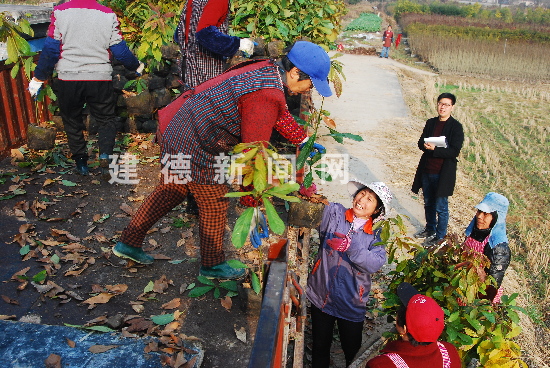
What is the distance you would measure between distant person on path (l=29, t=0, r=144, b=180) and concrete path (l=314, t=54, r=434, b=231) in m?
3.52

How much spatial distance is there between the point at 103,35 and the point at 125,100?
1829mm

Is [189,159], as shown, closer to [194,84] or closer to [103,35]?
[194,84]

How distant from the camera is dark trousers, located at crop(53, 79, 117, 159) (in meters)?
4.61

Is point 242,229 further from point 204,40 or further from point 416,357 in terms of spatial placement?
Answer: point 204,40

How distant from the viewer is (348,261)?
3.16 metres

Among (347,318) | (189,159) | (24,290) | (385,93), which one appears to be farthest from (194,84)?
(385,93)

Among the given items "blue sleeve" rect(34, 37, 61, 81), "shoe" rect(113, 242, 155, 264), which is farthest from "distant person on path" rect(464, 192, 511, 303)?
"blue sleeve" rect(34, 37, 61, 81)

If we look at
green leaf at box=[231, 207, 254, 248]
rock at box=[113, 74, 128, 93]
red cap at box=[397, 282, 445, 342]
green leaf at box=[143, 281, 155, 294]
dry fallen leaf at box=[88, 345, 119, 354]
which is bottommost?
green leaf at box=[143, 281, 155, 294]

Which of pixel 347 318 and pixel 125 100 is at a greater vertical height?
pixel 125 100

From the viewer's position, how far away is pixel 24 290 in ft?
10.4

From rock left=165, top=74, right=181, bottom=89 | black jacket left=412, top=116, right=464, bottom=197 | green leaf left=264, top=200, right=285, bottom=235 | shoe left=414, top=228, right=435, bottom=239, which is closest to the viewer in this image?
green leaf left=264, top=200, right=285, bottom=235

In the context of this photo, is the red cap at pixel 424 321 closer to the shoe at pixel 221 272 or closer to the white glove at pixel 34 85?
the shoe at pixel 221 272

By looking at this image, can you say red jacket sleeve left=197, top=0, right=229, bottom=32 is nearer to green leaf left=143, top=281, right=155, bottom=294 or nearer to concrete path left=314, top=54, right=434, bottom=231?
green leaf left=143, top=281, right=155, bottom=294

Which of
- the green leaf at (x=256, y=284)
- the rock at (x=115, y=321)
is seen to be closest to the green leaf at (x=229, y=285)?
the green leaf at (x=256, y=284)
